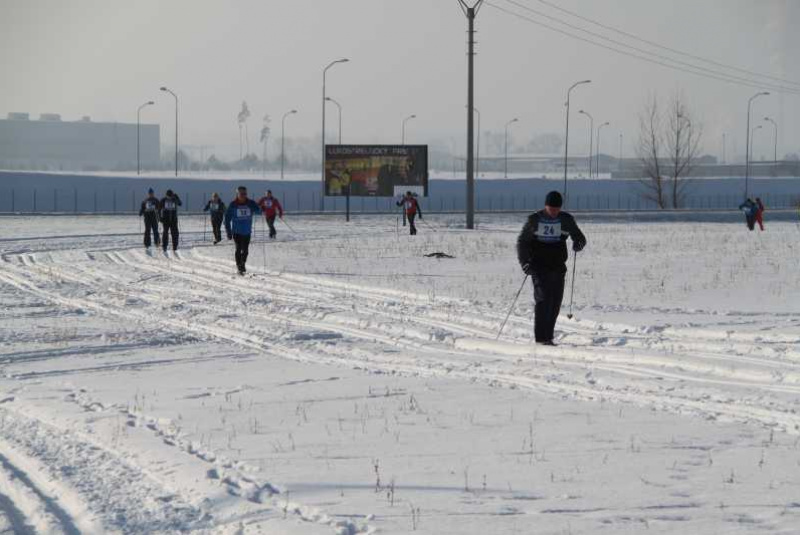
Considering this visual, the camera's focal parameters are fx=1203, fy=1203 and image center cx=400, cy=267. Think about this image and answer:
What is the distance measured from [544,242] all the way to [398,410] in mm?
4234

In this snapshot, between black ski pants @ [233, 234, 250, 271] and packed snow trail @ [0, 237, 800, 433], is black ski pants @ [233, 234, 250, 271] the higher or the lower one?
the higher one

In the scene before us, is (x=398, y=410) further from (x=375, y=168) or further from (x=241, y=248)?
(x=375, y=168)

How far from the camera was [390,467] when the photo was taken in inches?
301

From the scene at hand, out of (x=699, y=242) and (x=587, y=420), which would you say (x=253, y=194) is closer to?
(x=699, y=242)

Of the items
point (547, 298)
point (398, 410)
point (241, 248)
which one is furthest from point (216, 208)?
point (398, 410)

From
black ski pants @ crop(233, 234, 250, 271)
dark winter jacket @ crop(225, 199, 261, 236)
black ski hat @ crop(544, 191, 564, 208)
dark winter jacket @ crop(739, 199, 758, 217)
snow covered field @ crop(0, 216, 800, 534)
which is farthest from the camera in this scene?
dark winter jacket @ crop(739, 199, 758, 217)

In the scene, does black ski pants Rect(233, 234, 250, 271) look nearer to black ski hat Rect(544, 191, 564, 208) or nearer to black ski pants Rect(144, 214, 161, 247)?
black ski pants Rect(144, 214, 161, 247)

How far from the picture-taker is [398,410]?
964 centimetres

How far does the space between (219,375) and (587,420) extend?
4218 mm

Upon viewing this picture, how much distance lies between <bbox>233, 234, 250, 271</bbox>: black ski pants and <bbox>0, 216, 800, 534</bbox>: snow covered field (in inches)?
90.9

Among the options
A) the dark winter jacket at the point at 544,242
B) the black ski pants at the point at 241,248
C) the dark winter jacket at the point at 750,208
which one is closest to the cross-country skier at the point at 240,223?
the black ski pants at the point at 241,248

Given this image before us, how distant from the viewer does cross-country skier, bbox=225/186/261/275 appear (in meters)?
23.4

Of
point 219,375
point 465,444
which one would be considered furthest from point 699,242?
point 465,444

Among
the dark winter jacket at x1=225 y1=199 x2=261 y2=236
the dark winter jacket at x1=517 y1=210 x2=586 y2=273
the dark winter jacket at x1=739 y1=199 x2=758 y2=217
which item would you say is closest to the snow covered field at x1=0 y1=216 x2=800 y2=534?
the dark winter jacket at x1=517 y1=210 x2=586 y2=273
